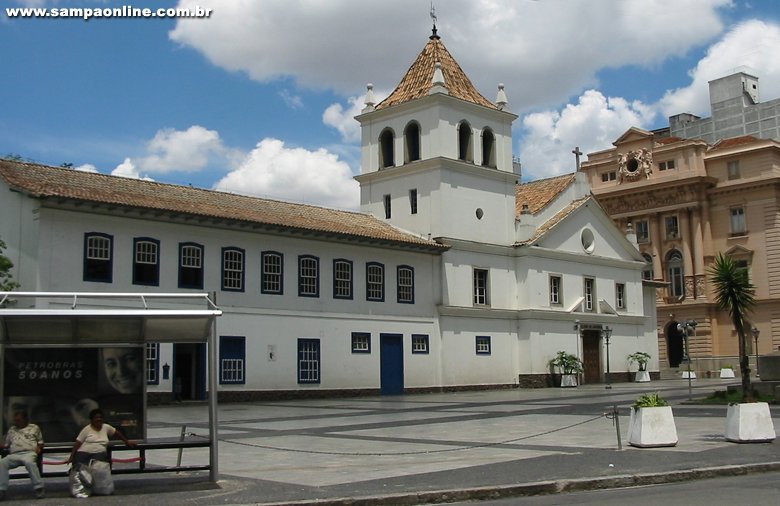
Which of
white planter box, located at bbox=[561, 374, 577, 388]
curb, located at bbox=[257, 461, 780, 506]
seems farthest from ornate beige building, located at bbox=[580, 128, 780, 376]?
curb, located at bbox=[257, 461, 780, 506]

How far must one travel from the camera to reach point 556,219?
151 ft

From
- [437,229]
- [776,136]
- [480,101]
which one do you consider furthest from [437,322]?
[776,136]

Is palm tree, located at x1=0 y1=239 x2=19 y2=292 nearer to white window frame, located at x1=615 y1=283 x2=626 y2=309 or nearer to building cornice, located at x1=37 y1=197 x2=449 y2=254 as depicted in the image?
building cornice, located at x1=37 y1=197 x2=449 y2=254

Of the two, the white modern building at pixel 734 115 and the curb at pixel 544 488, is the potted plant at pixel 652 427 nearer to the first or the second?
the curb at pixel 544 488

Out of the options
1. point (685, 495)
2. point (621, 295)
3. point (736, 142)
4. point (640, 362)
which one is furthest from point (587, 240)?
point (685, 495)

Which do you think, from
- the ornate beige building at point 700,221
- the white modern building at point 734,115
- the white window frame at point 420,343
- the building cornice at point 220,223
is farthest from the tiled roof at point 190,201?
the white modern building at point 734,115

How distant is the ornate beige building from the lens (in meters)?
61.8

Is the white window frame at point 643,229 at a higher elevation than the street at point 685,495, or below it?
higher

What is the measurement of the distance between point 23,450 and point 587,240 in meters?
40.2

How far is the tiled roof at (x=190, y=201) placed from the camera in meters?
29.3

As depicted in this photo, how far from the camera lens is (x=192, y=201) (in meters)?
34.1

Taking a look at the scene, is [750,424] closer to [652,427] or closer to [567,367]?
[652,427]

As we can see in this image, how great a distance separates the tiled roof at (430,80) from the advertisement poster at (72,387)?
31153 mm

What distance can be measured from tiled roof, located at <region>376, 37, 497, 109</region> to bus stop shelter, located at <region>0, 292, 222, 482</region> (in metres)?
31.1
